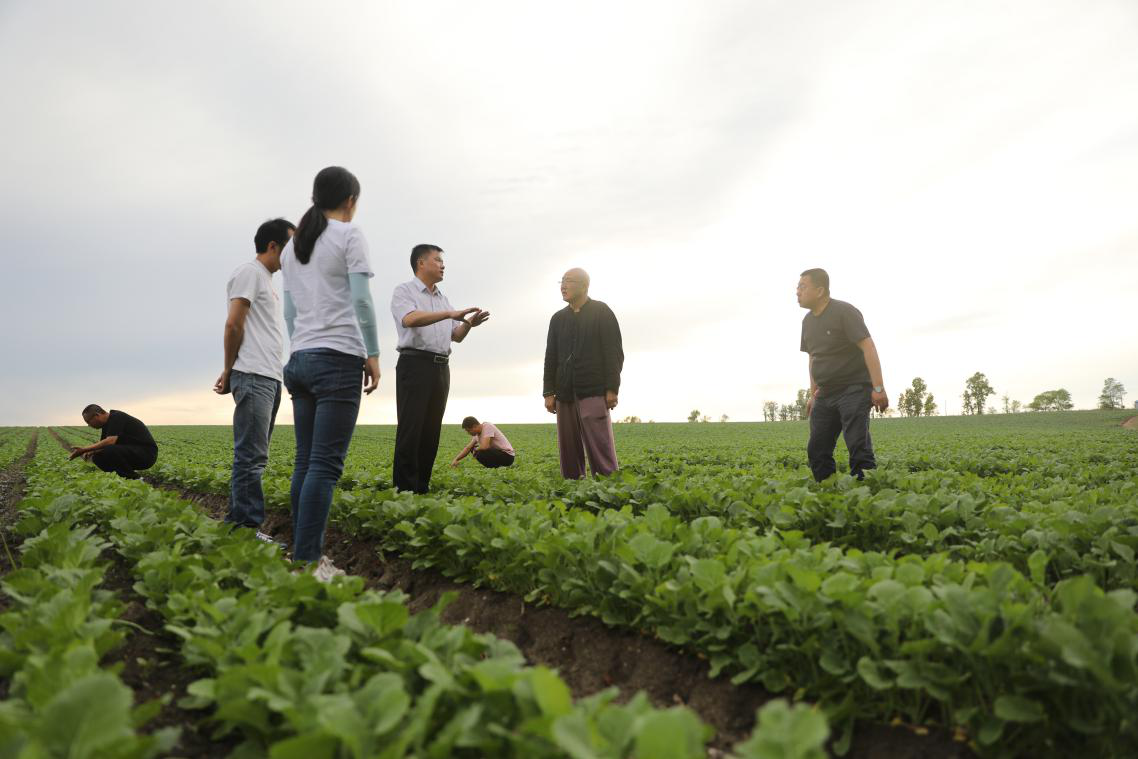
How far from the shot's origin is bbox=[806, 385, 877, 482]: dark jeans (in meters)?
5.66

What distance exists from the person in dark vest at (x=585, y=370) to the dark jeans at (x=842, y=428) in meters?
1.86

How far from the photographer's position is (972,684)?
6.73 feet

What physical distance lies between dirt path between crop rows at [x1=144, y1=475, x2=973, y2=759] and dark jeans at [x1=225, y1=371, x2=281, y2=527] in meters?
1.08

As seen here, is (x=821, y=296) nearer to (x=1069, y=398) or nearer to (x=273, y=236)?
(x=273, y=236)

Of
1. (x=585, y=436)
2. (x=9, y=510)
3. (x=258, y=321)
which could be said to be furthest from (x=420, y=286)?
(x=9, y=510)

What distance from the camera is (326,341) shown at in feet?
11.4

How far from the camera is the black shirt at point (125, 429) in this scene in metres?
8.97

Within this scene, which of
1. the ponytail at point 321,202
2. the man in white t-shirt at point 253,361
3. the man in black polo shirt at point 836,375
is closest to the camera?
the ponytail at point 321,202

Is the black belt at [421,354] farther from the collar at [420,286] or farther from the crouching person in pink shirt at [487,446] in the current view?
the crouching person in pink shirt at [487,446]

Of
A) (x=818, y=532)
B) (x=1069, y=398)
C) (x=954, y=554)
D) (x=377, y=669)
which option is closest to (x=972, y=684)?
(x=377, y=669)

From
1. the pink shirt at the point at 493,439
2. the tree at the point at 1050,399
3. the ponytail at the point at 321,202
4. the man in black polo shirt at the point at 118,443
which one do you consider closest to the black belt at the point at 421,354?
the ponytail at the point at 321,202

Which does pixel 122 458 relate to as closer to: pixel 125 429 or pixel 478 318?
pixel 125 429

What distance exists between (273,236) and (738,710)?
4002 millimetres

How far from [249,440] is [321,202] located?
169 cm
